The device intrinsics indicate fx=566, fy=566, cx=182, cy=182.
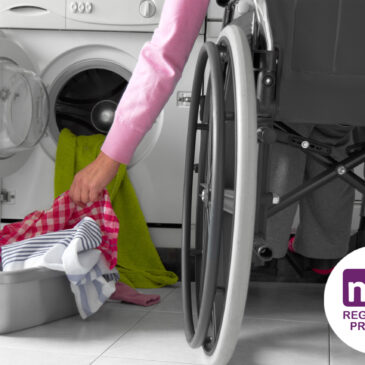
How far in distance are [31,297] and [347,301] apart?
74 cm

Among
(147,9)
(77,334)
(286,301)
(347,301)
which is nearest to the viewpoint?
(347,301)

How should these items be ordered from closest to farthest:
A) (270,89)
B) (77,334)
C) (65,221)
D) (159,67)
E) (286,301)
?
(270,89)
(159,67)
(77,334)
(65,221)
(286,301)

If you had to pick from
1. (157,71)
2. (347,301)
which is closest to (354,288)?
(347,301)

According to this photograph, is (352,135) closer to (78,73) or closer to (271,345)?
(271,345)

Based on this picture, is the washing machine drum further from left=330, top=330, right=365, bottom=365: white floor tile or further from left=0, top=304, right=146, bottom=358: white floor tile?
left=330, top=330, right=365, bottom=365: white floor tile

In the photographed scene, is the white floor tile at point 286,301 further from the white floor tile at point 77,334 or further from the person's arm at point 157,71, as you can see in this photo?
the person's arm at point 157,71

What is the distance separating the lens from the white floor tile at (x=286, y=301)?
159 cm

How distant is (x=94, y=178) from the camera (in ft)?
4.37

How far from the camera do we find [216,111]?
37.4 inches

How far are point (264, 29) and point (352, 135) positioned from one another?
0.69 m

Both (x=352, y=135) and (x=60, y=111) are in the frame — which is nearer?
(x=352, y=135)

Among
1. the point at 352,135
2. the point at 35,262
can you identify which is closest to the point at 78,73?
the point at 35,262

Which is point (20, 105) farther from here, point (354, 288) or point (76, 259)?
point (354, 288)

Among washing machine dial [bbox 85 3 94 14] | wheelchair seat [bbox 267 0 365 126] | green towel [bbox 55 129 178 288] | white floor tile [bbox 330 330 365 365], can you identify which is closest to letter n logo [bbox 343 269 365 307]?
white floor tile [bbox 330 330 365 365]
